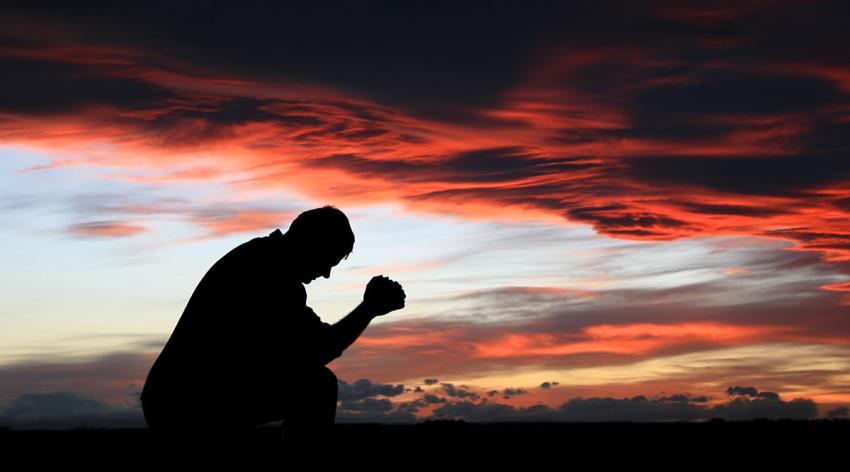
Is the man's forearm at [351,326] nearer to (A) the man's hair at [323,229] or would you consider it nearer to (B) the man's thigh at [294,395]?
(B) the man's thigh at [294,395]

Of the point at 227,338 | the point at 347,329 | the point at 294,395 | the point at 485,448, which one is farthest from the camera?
the point at 485,448

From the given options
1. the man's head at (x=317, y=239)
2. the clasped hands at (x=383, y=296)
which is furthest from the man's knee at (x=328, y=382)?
the man's head at (x=317, y=239)

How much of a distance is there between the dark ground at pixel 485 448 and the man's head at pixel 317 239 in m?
1.11

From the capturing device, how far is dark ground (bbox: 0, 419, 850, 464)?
639 centimetres

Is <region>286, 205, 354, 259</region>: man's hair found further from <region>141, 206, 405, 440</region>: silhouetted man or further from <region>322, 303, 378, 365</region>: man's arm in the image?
<region>322, 303, 378, 365</region>: man's arm

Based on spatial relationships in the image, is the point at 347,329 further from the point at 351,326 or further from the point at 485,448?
the point at 485,448

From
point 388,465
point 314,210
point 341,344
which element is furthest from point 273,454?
point 314,210

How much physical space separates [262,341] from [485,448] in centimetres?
391

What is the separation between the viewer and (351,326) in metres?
6.29

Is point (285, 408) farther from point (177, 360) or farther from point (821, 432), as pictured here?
point (821, 432)

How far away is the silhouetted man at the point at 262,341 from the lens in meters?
6.03

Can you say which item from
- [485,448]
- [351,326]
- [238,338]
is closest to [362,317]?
[351,326]

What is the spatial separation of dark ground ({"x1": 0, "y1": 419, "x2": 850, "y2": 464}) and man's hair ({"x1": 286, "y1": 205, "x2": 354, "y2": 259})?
1.24 meters

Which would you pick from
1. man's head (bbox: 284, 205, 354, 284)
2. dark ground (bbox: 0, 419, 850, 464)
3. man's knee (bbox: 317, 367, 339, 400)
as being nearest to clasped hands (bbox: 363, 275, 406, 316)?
man's head (bbox: 284, 205, 354, 284)
